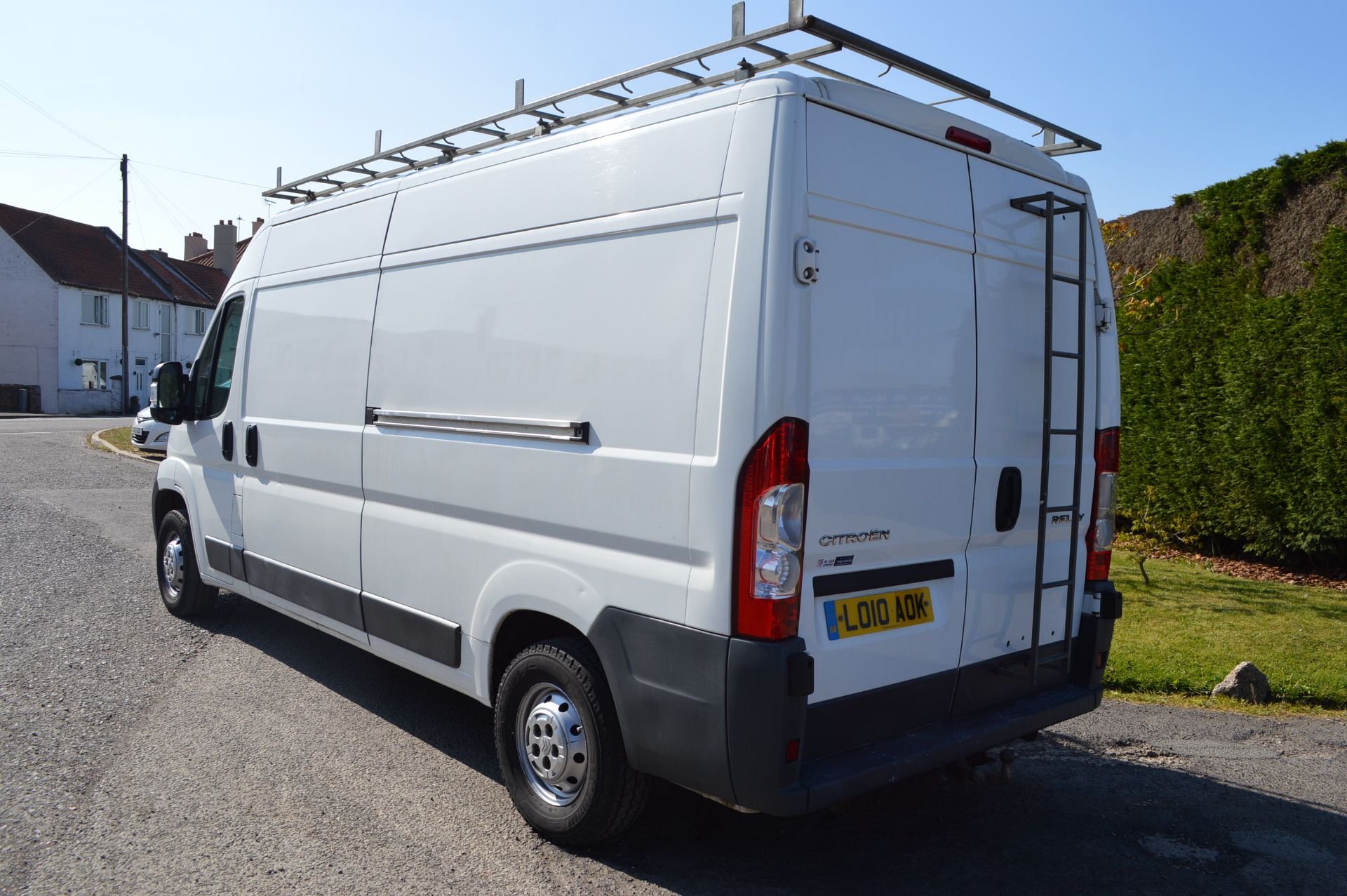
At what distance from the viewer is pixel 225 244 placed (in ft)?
178

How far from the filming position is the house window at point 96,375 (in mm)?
45281

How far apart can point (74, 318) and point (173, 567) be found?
43.6m

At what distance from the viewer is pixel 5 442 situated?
21.9m

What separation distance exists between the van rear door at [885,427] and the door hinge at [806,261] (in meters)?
0.05

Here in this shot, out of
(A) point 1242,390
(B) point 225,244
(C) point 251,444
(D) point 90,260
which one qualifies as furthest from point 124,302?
(A) point 1242,390

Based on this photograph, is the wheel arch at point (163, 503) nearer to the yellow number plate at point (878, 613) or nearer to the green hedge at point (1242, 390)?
the yellow number plate at point (878, 613)

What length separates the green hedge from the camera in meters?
8.65

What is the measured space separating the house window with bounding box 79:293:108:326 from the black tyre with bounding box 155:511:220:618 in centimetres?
4373

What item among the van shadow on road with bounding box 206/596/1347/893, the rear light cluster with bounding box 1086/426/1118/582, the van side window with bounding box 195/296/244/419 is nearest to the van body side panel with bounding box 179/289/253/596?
the van side window with bounding box 195/296/244/419

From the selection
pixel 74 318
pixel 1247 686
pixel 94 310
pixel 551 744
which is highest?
pixel 94 310

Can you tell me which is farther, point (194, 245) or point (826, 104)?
point (194, 245)

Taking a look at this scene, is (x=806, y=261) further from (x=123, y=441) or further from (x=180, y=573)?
(x=123, y=441)

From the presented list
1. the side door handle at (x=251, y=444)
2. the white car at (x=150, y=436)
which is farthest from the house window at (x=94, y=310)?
the side door handle at (x=251, y=444)

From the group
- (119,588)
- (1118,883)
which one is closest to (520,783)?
(1118,883)
